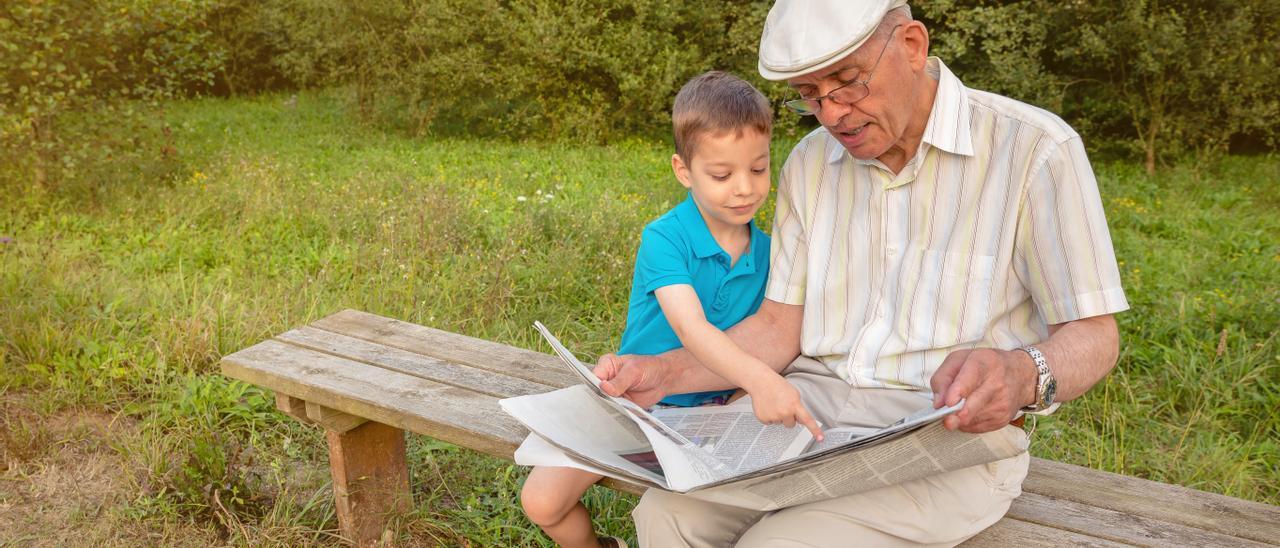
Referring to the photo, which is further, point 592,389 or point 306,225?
point 306,225

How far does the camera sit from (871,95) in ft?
5.99

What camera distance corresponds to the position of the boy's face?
2.07 metres

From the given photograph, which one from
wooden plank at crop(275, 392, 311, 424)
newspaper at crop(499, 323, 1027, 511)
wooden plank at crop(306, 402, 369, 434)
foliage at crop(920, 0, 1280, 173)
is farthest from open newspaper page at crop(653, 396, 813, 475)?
foliage at crop(920, 0, 1280, 173)

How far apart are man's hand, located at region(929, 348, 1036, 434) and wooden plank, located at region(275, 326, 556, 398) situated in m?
1.20

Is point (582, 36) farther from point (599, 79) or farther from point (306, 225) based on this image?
point (306, 225)

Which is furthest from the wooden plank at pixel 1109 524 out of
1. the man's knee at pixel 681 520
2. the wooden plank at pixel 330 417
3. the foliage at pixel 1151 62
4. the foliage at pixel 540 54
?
the foliage at pixel 540 54

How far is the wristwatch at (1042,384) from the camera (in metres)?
1.58

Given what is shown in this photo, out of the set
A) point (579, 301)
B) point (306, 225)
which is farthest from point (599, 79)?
point (579, 301)

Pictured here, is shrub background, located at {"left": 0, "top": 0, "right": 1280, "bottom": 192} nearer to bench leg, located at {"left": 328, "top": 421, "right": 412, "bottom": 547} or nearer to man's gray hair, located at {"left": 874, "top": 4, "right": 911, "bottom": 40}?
bench leg, located at {"left": 328, "top": 421, "right": 412, "bottom": 547}

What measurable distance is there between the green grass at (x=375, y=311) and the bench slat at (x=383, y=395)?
49 cm

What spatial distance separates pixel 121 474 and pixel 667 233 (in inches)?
85.2

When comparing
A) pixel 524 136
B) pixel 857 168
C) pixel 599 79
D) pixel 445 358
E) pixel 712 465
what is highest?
pixel 857 168

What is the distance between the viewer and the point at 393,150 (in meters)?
9.85

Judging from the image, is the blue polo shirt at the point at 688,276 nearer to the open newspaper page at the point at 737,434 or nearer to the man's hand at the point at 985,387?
the open newspaper page at the point at 737,434
